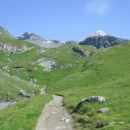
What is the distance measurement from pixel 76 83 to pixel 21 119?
11252 cm

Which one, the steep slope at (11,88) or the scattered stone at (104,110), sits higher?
A: the scattered stone at (104,110)

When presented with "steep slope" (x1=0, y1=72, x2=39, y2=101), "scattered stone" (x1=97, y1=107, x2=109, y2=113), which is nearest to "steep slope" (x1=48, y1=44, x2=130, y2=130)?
"scattered stone" (x1=97, y1=107, x2=109, y2=113)

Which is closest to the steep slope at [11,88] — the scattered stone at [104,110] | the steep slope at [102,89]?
the steep slope at [102,89]

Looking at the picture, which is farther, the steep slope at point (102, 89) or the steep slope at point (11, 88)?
the steep slope at point (11, 88)

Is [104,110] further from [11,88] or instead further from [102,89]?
[11,88]

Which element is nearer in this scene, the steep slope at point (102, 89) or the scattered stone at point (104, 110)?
the steep slope at point (102, 89)

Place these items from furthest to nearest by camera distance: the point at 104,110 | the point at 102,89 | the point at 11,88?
the point at 11,88 → the point at 102,89 → the point at 104,110

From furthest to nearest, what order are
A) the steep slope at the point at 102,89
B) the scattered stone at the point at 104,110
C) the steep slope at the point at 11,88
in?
the steep slope at the point at 11,88, the scattered stone at the point at 104,110, the steep slope at the point at 102,89

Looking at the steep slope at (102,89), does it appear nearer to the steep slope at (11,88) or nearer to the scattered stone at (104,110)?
the scattered stone at (104,110)

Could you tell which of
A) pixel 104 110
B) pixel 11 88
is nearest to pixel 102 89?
pixel 104 110

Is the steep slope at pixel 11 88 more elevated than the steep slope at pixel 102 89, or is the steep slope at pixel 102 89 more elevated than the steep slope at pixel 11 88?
the steep slope at pixel 102 89

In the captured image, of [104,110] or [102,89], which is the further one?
[102,89]

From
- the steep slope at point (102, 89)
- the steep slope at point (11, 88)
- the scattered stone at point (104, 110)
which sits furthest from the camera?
the steep slope at point (11, 88)

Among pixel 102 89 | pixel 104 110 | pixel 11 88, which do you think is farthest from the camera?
pixel 11 88
